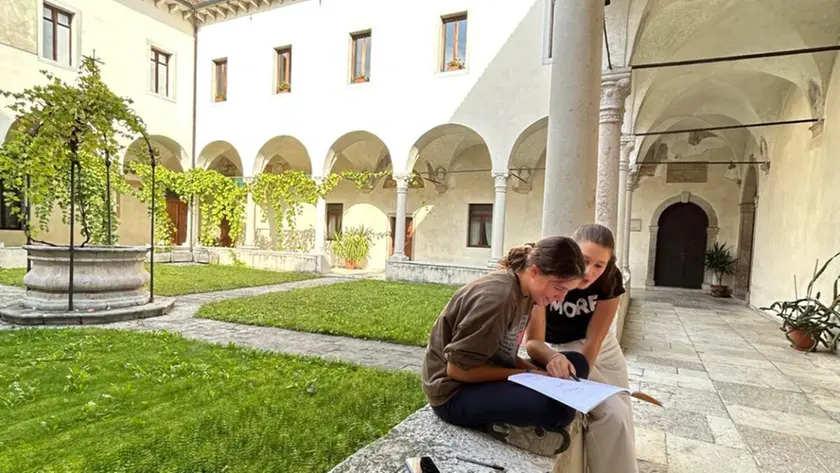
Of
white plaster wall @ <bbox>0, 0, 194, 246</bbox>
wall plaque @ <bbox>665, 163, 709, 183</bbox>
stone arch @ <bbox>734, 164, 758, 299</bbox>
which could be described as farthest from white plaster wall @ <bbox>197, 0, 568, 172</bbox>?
stone arch @ <bbox>734, 164, 758, 299</bbox>

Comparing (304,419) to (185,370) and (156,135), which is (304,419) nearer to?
(185,370)

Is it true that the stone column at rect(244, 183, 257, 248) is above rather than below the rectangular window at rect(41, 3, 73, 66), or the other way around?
below

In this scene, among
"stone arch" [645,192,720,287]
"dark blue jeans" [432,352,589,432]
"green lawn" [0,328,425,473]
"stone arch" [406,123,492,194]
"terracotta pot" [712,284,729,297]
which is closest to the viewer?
"dark blue jeans" [432,352,589,432]

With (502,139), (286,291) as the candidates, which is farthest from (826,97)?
(286,291)

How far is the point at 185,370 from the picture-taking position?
371 centimetres

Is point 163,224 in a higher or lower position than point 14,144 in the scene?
lower

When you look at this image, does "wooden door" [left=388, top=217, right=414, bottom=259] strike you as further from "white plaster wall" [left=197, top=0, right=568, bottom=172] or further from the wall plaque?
the wall plaque

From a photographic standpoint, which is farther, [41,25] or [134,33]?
[134,33]

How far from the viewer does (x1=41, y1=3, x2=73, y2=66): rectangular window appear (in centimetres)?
1209

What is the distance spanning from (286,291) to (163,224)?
775cm

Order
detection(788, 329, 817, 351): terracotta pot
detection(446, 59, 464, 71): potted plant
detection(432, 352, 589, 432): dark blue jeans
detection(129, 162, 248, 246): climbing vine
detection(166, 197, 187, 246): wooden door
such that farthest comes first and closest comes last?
detection(166, 197, 187, 246): wooden door < detection(129, 162, 248, 246): climbing vine < detection(446, 59, 464, 71): potted plant < detection(788, 329, 817, 351): terracotta pot < detection(432, 352, 589, 432): dark blue jeans

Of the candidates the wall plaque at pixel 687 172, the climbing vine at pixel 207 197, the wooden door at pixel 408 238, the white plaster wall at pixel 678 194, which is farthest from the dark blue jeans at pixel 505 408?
the wooden door at pixel 408 238

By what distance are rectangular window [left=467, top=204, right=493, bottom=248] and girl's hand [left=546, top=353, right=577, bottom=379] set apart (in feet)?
42.5

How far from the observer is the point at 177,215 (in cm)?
1780
